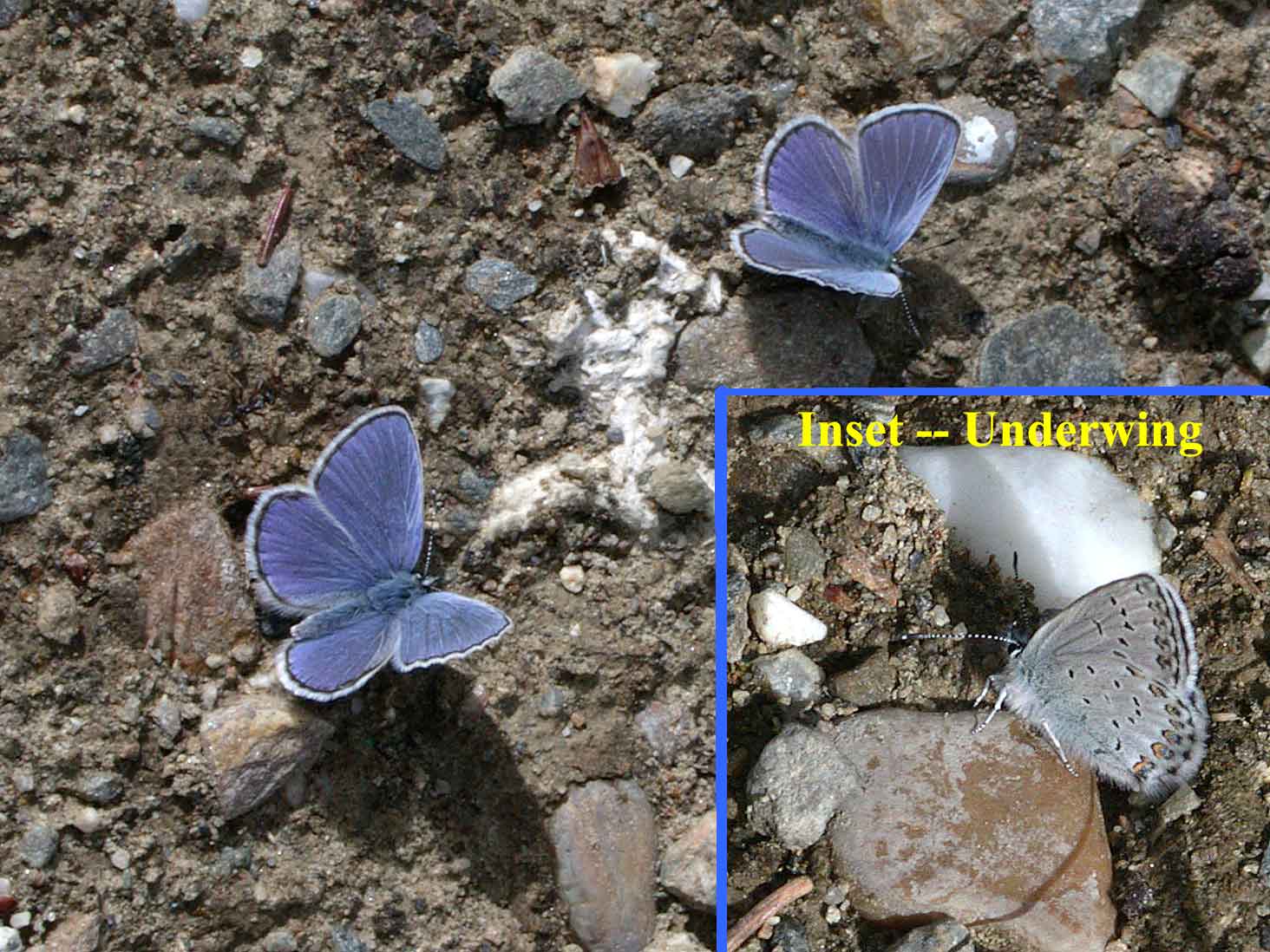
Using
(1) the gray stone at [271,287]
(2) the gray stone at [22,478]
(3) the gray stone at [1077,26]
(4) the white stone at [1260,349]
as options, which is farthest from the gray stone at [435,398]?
(4) the white stone at [1260,349]

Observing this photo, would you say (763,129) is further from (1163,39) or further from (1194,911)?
(1194,911)

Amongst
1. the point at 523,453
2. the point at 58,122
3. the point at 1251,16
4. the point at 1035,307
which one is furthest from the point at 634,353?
the point at 1251,16

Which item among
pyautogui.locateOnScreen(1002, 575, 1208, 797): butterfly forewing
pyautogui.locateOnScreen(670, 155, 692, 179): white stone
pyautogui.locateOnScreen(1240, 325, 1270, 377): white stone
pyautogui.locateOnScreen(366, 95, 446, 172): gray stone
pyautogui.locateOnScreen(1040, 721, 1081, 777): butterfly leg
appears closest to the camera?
pyautogui.locateOnScreen(1002, 575, 1208, 797): butterfly forewing

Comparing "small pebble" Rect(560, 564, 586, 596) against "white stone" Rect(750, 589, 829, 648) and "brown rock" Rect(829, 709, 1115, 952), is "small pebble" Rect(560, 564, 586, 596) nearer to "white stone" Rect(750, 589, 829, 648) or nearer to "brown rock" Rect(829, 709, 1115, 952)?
"white stone" Rect(750, 589, 829, 648)

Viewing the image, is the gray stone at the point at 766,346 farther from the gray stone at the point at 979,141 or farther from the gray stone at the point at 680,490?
the gray stone at the point at 979,141

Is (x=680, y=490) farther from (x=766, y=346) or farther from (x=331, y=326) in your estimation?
(x=331, y=326)

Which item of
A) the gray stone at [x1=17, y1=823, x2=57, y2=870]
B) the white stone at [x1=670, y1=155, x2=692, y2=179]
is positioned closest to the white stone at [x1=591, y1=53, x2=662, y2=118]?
the white stone at [x1=670, y1=155, x2=692, y2=179]
